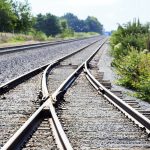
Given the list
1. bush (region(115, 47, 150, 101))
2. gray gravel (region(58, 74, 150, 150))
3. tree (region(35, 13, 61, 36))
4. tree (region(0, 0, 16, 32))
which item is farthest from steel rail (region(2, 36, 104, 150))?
tree (region(35, 13, 61, 36))

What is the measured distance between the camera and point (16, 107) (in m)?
8.67

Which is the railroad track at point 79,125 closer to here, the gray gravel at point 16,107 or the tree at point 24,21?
the gray gravel at point 16,107

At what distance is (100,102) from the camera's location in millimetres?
9648

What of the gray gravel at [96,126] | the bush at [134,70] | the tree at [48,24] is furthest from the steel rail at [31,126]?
the tree at [48,24]

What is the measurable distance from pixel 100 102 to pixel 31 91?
2.27 m

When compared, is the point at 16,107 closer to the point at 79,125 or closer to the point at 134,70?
the point at 79,125

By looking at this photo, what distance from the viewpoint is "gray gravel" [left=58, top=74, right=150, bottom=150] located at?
5.98 metres

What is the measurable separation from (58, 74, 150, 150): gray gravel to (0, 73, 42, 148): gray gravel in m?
0.67

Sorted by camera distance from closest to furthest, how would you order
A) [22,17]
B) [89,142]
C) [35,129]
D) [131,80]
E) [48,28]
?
1. [89,142]
2. [35,129]
3. [131,80]
4. [22,17]
5. [48,28]

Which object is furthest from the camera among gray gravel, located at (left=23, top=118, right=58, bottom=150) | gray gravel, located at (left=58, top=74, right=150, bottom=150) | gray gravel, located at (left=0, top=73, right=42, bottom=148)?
gray gravel, located at (left=0, top=73, right=42, bottom=148)

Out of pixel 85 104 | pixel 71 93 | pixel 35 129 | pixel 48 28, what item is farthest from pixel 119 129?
pixel 48 28

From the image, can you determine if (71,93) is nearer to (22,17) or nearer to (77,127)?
(77,127)

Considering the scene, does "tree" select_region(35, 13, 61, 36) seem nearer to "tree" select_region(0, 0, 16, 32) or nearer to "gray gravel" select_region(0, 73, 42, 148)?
"tree" select_region(0, 0, 16, 32)

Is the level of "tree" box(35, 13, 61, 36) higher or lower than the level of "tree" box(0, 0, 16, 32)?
lower
